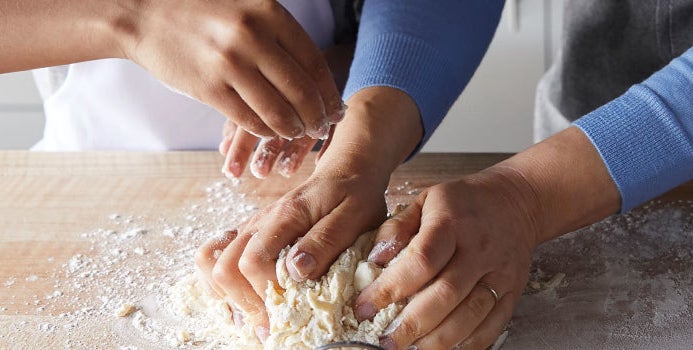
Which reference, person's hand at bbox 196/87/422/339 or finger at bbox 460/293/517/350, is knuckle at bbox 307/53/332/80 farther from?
finger at bbox 460/293/517/350

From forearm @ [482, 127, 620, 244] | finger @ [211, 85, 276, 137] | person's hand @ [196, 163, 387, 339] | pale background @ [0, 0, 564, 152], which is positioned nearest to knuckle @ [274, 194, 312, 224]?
person's hand @ [196, 163, 387, 339]

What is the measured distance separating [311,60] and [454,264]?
8.8 inches

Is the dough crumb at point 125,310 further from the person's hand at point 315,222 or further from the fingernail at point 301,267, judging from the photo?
the fingernail at point 301,267

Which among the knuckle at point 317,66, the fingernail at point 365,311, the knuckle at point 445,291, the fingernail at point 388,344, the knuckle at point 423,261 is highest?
the knuckle at point 317,66

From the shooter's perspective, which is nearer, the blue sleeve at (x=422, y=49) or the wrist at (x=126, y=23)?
the wrist at (x=126, y=23)

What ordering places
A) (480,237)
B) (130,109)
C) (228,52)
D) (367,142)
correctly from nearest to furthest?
(228,52) → (480,237) → (367,142) → (130,109)

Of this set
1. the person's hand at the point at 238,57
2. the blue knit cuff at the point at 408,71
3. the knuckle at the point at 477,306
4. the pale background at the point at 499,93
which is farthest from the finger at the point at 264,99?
the pale background at the point at 499,93

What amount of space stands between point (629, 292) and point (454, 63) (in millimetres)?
388

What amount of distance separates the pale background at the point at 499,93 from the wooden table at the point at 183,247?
3.47 feet

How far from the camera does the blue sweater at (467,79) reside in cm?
92

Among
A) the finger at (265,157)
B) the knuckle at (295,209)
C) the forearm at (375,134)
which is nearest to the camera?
the knuckle at (295,209)

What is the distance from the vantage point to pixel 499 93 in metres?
2.31

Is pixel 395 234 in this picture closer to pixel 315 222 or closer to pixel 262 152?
pixel 315 222

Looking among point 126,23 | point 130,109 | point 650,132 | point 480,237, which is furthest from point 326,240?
point 130,109
